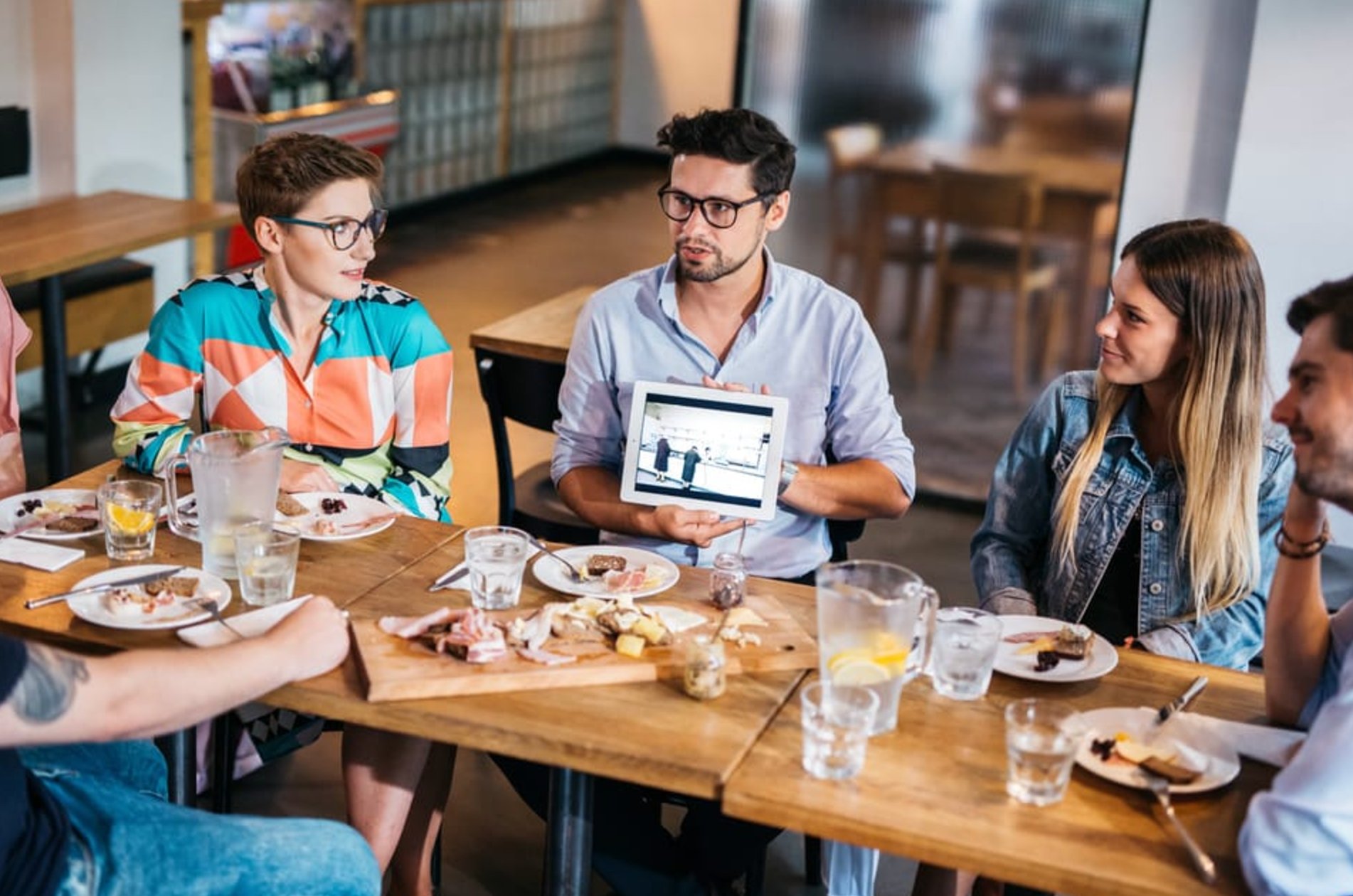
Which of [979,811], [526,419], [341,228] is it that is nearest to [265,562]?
[341,228]

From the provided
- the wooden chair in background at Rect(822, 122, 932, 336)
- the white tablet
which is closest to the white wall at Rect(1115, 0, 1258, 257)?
the wooden chair in background at Rect(822, 122, 932, 336)

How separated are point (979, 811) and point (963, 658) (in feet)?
0.95

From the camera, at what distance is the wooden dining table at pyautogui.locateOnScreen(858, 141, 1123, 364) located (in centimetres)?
457

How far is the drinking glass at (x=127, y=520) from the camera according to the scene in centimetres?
225

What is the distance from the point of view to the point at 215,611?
208cm

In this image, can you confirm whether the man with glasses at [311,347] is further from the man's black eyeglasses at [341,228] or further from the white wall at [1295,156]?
the white wall at [1295,156]

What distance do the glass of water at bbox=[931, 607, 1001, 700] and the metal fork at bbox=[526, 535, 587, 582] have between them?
1.75 feet

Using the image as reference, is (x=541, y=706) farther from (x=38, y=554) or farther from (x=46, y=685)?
(x=38, y=554)

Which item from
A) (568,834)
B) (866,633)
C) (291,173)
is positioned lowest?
(568,834)

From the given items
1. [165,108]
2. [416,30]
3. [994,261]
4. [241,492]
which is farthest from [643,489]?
[416,30]

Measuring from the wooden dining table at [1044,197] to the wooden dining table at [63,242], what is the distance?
6.54 ft

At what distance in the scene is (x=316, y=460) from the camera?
9.03ft

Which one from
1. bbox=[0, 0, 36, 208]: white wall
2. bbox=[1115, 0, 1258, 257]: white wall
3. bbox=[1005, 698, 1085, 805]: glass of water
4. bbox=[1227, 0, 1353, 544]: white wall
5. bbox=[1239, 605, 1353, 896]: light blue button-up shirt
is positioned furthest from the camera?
bbox=[0, 0, 36, 208]: white wall

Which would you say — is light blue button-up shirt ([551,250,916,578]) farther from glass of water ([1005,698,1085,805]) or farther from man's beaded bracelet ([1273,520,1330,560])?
glass of water ([1005,698,1085,805])
